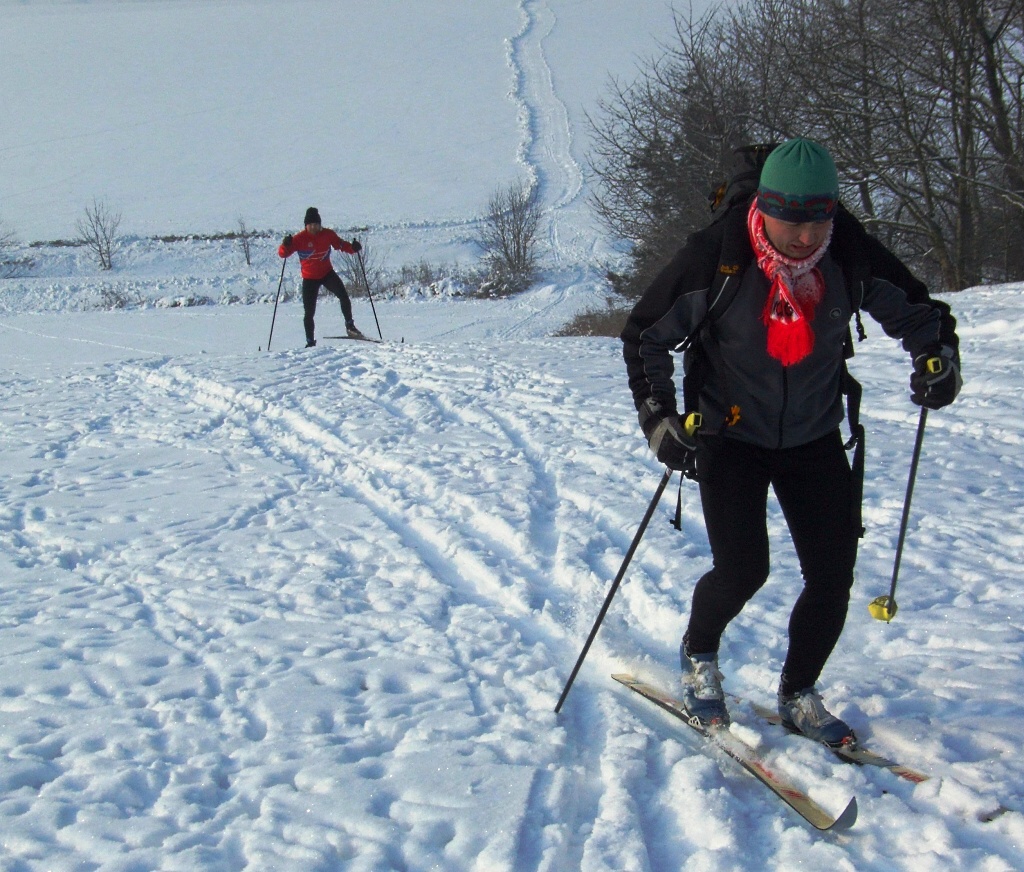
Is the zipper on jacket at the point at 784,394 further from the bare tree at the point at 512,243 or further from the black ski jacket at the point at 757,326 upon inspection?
the bare tree at the point at 512,243

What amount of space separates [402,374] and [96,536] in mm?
4745

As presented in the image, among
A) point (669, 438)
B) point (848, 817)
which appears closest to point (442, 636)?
point (669, 438)

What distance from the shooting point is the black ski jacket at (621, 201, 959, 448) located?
2.70m

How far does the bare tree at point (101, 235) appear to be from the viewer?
4050 centimetres

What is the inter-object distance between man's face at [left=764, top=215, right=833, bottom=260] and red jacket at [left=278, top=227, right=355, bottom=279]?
32.9 ft

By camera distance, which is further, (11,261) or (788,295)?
(11,261)

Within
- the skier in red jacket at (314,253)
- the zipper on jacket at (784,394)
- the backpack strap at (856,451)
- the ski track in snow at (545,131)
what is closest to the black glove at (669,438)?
the zipper on jacket at (784,394)

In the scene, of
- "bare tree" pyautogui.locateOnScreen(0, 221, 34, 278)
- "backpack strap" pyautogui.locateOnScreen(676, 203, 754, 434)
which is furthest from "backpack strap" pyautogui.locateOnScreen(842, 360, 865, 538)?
"bare tree" pyautogui.locateOnScreen(0, 221, 34, 278)

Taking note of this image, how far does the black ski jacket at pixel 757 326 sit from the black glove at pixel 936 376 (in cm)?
4

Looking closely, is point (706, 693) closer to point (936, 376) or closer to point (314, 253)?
point (936, 376)

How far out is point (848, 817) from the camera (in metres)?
2.61

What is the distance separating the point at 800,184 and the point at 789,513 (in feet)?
3.29

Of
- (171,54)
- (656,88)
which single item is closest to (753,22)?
(656,88)

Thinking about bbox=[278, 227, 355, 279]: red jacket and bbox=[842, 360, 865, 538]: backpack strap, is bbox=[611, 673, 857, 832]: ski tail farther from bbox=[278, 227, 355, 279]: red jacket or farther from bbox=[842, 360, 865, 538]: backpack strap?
bbox=[278, 227, 355, 279]: red jacket
